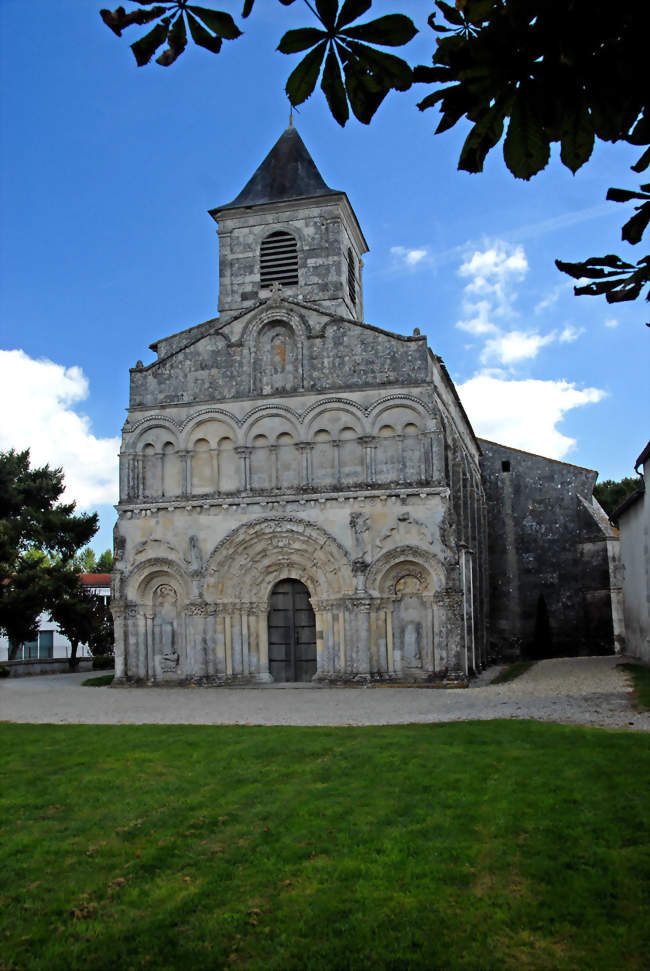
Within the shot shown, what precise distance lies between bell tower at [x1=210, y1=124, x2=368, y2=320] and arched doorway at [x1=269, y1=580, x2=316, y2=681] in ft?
32.3

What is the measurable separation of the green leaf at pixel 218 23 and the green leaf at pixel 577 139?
124 cm

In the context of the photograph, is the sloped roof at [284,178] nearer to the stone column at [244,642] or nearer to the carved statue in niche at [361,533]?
the carved statue in niche at [361,533]

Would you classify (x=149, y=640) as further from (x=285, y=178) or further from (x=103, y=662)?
(x=285, y=178)

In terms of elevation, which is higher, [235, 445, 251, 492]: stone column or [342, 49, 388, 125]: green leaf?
[235, 445, 251, 492]: stone column

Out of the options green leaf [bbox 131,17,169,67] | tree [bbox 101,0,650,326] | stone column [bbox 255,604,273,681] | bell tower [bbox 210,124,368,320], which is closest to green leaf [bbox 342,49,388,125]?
tree [bbox 101,0,650,326]

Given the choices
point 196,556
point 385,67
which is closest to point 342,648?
point 196,556

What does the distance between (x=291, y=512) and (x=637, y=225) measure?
22.2 m

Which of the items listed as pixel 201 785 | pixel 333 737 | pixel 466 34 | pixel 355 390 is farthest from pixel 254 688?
pixel 466 34

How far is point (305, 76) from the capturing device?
3.00m

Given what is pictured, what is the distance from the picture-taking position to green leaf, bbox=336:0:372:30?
2.80 meters

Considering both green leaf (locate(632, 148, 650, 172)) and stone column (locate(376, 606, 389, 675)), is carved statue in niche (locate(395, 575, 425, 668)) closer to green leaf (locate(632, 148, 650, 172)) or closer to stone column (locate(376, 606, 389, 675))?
stone column (locate(376, 606, 389, 675))

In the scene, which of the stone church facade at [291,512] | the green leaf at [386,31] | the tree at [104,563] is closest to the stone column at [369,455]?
the stone church facade at [291,512]

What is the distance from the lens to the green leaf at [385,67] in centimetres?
300

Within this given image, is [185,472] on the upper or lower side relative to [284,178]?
A: lower
